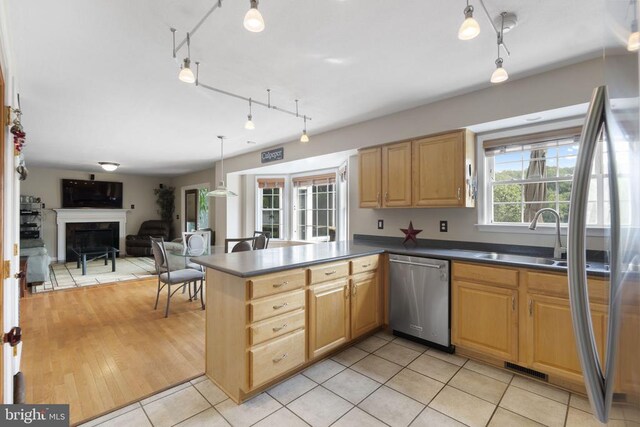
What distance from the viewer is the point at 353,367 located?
2.47 m

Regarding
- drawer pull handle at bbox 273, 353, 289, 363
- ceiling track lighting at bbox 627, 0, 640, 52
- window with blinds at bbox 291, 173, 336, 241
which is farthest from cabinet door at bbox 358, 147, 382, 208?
ceiling track lighting at bbox 627, 0, 640, 52

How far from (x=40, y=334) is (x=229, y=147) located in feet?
11.4

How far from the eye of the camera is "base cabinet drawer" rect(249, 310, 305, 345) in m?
1.99

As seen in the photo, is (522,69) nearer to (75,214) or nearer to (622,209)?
(622,209)

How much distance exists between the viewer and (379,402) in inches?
79.3

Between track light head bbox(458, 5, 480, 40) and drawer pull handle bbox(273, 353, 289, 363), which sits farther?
drawer pull handle bbox(273, 353, 289, 363)

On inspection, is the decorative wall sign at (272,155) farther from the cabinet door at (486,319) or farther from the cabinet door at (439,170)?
the cabinet door at (486,319)

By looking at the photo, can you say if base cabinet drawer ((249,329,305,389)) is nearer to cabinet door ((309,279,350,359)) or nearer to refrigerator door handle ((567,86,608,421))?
cabinet door ((309,279,350,359))

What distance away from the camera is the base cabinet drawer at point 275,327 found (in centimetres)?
199

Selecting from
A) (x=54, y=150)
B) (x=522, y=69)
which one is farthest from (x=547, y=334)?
(x=54, y=150)

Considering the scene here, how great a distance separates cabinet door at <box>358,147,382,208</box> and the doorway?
17.0ft

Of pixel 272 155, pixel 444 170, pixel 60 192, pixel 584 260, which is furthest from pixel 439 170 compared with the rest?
pixel 60 192

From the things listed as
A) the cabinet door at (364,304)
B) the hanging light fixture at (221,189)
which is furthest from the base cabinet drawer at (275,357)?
the hanging light fixture at (221,189)

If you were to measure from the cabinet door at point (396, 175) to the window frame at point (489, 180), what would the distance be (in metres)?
0.71
